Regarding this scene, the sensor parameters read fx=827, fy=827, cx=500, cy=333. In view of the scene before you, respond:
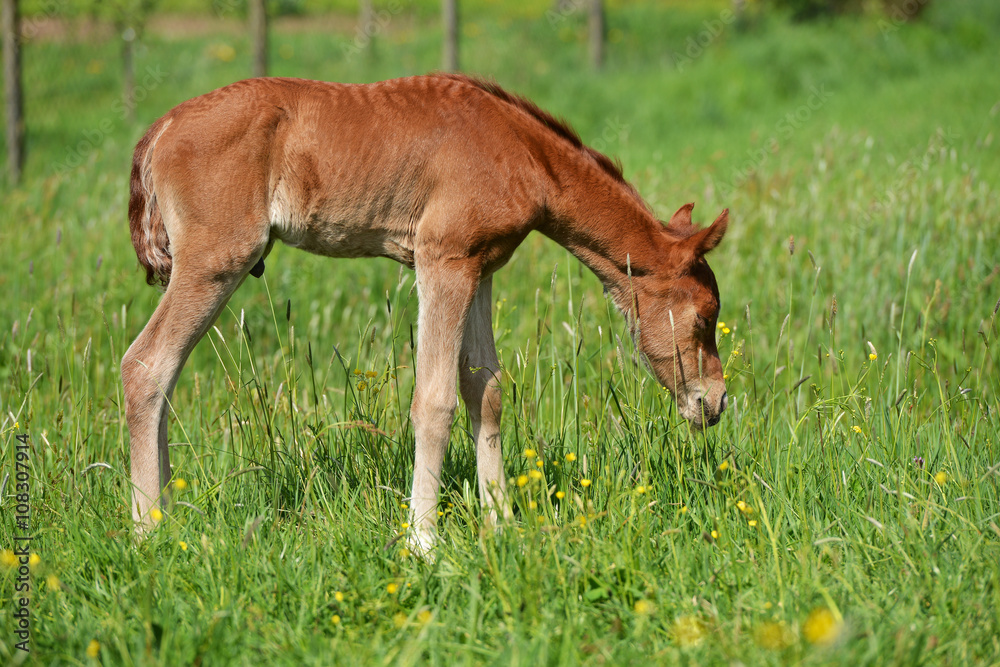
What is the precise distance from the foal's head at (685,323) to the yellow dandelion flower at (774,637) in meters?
1.12

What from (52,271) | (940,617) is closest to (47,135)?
(52,271)

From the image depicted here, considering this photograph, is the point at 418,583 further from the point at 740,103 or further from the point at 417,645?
the point at 740,103

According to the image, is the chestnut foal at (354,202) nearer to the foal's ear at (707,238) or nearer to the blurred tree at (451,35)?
the foal's ear at (707,238)

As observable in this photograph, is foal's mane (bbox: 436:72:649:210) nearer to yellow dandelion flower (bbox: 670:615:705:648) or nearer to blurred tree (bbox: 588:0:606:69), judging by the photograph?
yellow dandelion flower (bbox: 670:615:705:648)

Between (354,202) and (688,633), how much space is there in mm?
1727

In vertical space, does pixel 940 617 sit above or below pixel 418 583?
above

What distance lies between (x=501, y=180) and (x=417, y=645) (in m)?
1.55

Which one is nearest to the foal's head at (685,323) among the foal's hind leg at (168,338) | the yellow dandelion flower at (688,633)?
the yellow dandelion flower at (688,633)

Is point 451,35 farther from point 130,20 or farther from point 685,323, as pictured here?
point 685,323

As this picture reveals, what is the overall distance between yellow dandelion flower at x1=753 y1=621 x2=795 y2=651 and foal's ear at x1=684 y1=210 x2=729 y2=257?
4.74 feet

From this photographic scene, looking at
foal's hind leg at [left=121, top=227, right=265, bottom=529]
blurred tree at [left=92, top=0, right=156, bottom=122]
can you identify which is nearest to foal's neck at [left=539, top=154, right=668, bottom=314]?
foal's hind leg at [left=121, top=227, right=265, bottom=529]

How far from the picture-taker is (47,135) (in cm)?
1270

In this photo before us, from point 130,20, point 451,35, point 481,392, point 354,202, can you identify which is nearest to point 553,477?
point 481,392

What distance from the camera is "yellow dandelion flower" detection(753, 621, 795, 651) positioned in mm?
1973
